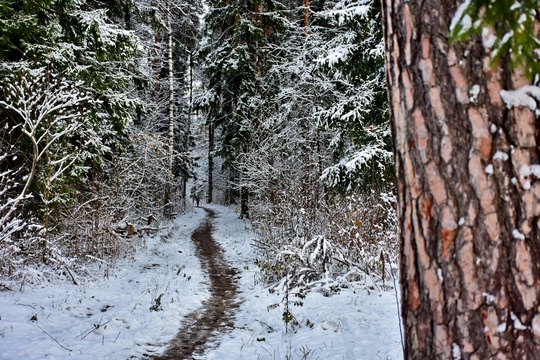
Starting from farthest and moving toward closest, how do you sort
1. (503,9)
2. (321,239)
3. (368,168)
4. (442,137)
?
(368,168) < (321,239) < (442,137) < (503,9)

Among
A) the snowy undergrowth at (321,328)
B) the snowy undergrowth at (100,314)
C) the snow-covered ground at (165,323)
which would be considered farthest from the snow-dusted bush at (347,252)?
the snowy undergrowth at (100,314)

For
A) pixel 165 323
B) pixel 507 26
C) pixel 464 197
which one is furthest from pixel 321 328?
pixel 507 26

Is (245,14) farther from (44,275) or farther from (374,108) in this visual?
(44,275)

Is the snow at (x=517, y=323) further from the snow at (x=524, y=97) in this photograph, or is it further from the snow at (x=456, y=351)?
the snow at (x=524, y=97)

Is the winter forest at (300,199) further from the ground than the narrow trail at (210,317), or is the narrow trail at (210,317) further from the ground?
the winter forest at (300,199)

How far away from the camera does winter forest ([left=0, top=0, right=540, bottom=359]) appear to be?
123 cm

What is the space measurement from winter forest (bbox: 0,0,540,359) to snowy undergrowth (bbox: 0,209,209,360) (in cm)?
4

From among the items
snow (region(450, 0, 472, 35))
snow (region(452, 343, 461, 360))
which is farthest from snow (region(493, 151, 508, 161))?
snow (region(452, 343, 461, 360))

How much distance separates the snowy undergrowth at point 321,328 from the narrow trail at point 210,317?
0.66ft

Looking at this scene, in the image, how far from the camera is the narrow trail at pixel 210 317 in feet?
14.7

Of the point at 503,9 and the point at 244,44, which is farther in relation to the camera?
the point at 244,44

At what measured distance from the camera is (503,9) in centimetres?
116

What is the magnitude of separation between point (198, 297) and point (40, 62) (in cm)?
568

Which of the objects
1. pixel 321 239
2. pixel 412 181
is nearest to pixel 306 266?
pixel 321 239
